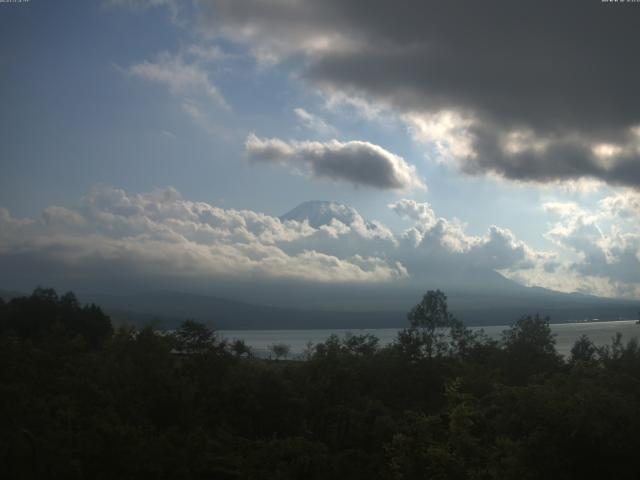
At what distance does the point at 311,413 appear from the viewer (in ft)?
99.1

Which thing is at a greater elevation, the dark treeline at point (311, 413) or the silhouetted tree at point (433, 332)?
the silhouetted tree at point (433, 332)

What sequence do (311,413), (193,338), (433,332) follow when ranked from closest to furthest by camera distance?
(311,413), (193,338), (433,332)

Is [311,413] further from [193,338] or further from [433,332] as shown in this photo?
[433,332]

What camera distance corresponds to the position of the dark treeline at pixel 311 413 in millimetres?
18547

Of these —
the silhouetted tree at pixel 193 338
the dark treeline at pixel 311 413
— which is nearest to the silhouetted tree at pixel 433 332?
the dark treeline at pixel 311 413

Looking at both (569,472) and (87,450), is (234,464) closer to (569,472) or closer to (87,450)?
(87,450)

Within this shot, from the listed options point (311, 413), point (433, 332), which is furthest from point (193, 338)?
point (433, 332)

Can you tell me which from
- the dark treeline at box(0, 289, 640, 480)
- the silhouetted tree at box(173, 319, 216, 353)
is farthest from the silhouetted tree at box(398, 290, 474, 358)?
the silhouetted tree at box(173, 319, 216, 353)

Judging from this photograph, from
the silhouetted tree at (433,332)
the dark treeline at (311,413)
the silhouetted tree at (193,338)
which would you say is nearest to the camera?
the dark treeline at (311,413)

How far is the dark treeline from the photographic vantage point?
60.8 ft

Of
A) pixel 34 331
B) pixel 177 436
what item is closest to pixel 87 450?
pixel 177 436

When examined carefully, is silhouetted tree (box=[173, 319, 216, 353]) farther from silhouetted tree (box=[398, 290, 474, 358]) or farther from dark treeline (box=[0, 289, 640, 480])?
silhouetted tree (box=[398, 290, 474, 358])

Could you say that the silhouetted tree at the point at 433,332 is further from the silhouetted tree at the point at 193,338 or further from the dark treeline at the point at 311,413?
the silhouetted tree at the point at 193,338

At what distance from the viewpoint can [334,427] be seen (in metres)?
29.5
